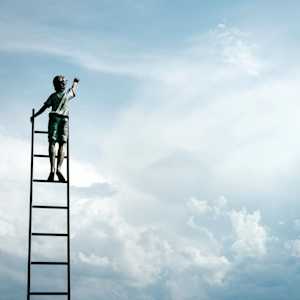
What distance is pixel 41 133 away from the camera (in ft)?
55.1

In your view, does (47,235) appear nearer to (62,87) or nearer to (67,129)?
(67,129)

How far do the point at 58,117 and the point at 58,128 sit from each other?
13.4 inches

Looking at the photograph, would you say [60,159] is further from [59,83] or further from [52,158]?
[59,83]

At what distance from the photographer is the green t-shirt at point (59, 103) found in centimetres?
1706

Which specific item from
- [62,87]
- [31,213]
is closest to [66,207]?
[31,213]

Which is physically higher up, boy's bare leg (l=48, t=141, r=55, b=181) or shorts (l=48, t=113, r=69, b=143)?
shorts (l=48, t=113, r=69, b=143)

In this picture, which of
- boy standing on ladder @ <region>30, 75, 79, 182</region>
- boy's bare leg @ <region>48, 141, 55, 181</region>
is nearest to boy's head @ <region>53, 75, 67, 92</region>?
boy standing on ladder @ <region>30, 75, 79, 182</region>

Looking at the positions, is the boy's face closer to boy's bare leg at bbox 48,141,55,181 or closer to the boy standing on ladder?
the boy standing on ladder

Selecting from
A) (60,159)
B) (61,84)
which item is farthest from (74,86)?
(60,159)

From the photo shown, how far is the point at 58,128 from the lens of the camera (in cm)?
1695

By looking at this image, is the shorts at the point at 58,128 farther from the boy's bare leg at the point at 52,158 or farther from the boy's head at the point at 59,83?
the boy's head at the point at 59,83

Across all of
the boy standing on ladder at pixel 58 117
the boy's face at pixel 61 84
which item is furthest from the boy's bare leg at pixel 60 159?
the boy's face at pixel 61 84

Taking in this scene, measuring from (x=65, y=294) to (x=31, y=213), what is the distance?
7.94 ft

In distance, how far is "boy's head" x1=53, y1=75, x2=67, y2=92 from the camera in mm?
17234
